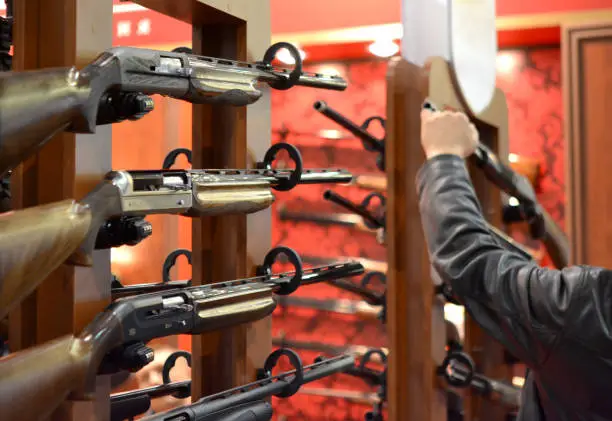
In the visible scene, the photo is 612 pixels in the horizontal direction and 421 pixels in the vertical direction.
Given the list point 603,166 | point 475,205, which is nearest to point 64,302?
point 475,205

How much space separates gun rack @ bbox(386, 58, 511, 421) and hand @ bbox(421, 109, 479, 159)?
85 mm

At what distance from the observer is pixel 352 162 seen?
10.3ft

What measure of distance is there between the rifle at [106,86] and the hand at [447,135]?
39cm

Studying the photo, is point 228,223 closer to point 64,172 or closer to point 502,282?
point 64,172

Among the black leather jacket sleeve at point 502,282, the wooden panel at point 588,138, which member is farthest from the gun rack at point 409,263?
the wooden panel at point 588,138

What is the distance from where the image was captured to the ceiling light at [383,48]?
2725 millimetres

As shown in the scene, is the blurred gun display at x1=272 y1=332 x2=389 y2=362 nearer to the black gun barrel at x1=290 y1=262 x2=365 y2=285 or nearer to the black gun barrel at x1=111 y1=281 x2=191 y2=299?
the black gun barrel at x1=290 y1=262 x2=365 y2=285

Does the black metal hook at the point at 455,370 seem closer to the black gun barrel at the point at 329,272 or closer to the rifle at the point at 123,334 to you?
the black gun barrel at the point at 329,272

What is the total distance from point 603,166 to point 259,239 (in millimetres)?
1656

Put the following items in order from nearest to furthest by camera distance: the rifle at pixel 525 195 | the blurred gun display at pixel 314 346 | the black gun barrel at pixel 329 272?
the black gun barrel at pixel 329 272
the rifle at pixel 525 195
the blurred gun display at pixel 314 346

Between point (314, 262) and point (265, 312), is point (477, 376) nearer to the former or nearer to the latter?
point (265, 312)

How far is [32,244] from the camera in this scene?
54 centimetres

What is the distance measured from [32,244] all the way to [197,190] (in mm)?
255

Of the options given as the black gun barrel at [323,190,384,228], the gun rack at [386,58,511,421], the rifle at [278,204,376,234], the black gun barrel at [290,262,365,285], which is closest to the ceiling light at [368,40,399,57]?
the rifle at [278,204,376,234]
